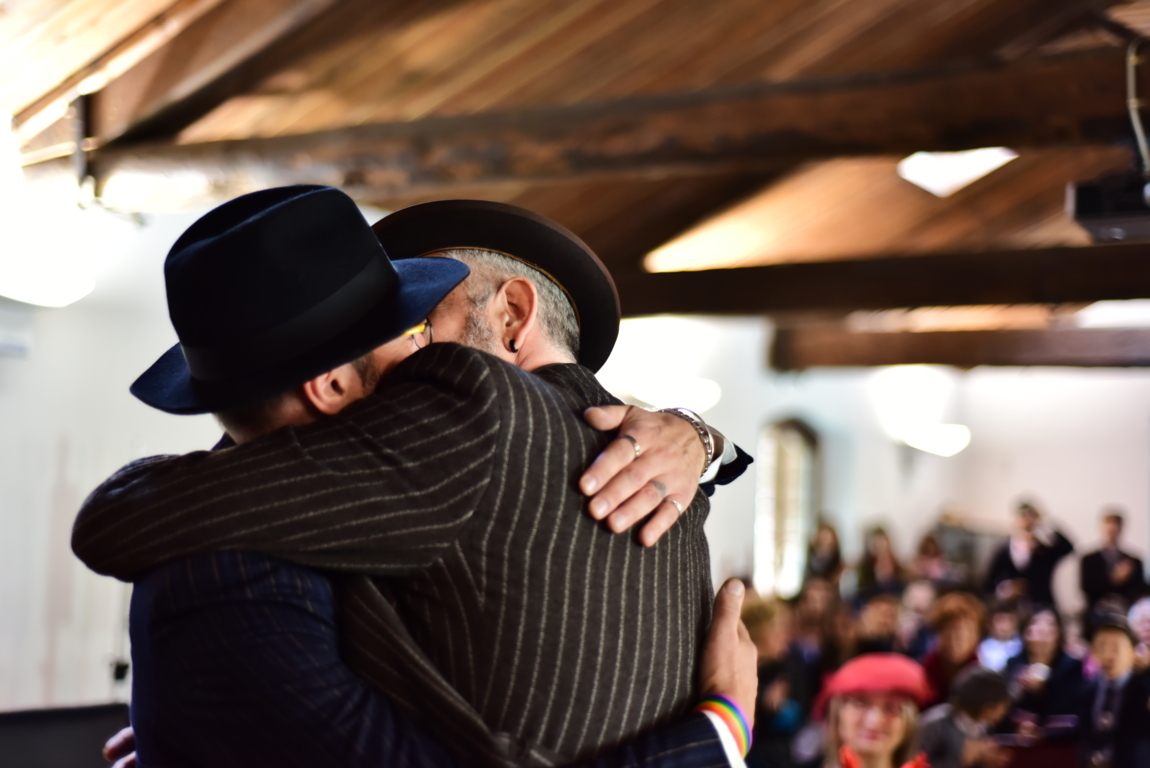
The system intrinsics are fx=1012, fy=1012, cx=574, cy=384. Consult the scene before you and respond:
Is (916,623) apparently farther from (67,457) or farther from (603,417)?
(603,417)

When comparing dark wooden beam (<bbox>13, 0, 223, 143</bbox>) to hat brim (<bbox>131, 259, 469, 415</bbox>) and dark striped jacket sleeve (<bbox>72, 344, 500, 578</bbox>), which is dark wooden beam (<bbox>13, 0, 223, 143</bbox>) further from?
dark striped jacket sleeve (<bbox>72, 344, 500, 578</bbox>)

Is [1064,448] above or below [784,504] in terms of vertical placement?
above

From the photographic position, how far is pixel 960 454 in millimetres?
12836

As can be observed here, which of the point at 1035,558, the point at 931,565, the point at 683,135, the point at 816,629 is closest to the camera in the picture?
the point at 683,135

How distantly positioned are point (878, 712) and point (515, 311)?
9.34 feet

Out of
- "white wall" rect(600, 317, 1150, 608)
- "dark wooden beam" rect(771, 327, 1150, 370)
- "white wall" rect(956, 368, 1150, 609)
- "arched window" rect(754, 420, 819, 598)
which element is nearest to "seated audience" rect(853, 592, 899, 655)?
"white wall" rect(600, 317, 1150, 608)

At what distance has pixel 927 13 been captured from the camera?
5172 millimetres

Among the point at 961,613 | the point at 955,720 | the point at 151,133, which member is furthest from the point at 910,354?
the point at 151,133

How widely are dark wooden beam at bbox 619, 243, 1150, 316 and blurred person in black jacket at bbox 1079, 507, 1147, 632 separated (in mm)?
2290

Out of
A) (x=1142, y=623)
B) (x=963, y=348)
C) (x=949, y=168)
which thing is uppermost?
(x=949, y=168)

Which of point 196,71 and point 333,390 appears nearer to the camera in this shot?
point 333,390

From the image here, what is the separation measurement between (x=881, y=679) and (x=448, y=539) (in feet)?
9.99

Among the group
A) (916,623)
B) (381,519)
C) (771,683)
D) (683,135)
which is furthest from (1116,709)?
(381,519)

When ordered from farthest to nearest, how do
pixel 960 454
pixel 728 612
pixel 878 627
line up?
1. pixel 960 454
2. pixel 878 627
3. pixel 728 612
